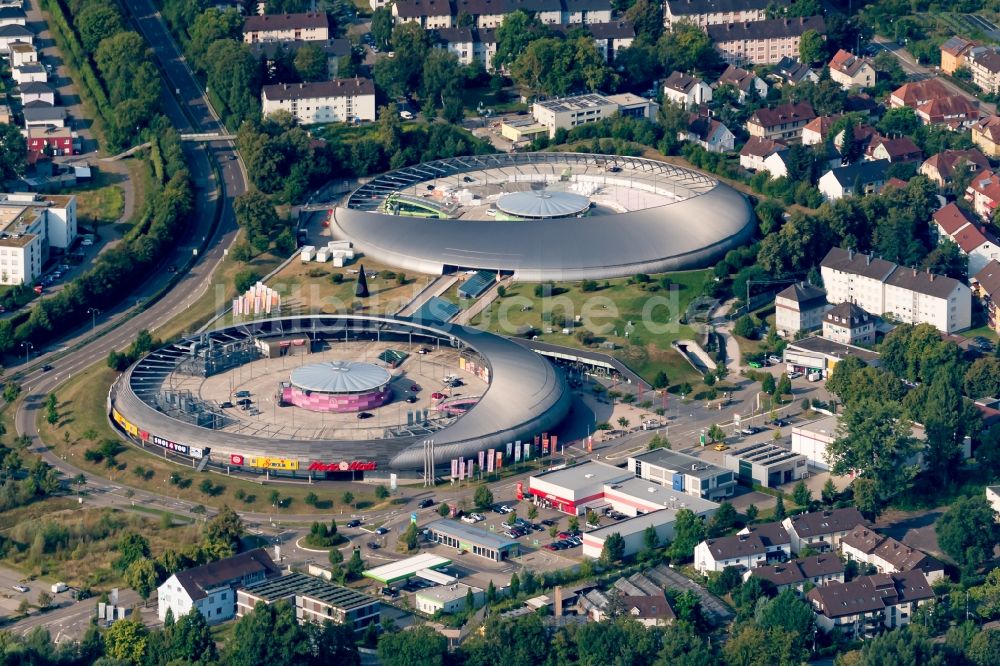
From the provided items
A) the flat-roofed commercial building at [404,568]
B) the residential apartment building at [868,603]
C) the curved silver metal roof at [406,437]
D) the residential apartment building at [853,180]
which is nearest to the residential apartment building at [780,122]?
the residential apartment building at [853,180]

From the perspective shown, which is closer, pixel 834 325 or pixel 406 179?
pixel 834 325

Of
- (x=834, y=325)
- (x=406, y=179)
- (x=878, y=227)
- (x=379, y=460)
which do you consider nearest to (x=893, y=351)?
(x=834, y=325)

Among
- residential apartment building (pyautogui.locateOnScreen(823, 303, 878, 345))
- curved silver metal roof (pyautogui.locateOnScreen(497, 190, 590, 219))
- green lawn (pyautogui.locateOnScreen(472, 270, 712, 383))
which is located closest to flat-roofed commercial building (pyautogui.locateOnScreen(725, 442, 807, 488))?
green lawn (pyautogui.locateOnScreen(472, 270, 712, 383))

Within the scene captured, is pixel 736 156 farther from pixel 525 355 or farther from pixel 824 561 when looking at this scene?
pixel 824 561

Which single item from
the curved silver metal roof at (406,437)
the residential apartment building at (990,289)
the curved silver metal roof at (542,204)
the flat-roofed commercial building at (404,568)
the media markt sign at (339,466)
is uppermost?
the curved silver metal roof at (542,204)

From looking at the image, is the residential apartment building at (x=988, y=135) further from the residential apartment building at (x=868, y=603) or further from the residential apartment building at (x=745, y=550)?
the residential apartment building at (x=868, y=603)

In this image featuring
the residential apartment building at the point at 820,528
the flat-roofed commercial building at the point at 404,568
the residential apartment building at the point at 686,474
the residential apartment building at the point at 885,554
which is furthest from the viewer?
the residential apartment building at the point at 686,474
